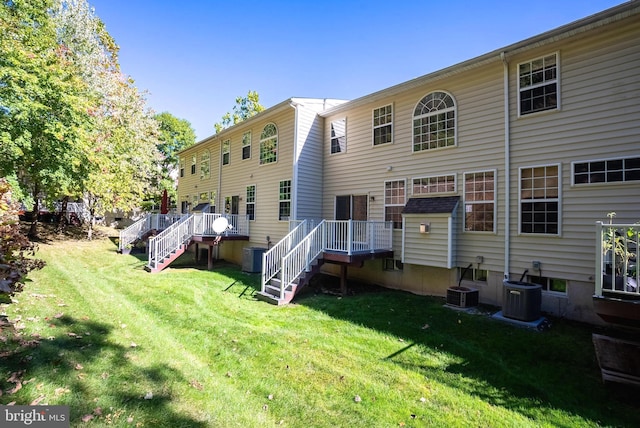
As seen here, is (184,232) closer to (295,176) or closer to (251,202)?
(251,202)

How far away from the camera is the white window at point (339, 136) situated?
436 inches

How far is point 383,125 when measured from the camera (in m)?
9.86

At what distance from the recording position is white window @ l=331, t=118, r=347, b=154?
1108 cm

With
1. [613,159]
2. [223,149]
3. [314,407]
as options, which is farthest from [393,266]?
[223,149]

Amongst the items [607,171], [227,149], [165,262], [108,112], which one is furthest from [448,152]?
[108,112]

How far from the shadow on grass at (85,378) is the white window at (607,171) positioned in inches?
313

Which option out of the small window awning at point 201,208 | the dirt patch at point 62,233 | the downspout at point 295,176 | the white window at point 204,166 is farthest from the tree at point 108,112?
the downspout at point 295,176

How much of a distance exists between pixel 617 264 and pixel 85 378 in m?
7.46

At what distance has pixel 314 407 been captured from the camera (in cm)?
352

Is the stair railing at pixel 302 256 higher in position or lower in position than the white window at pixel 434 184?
lower

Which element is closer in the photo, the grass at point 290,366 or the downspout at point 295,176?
the grass at point 290,366

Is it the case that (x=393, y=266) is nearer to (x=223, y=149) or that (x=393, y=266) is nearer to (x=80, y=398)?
(x=80, y=398)

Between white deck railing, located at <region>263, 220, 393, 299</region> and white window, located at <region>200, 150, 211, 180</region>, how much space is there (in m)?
10.5

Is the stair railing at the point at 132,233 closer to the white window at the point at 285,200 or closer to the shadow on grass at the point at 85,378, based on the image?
the white window at the point at 285,200
